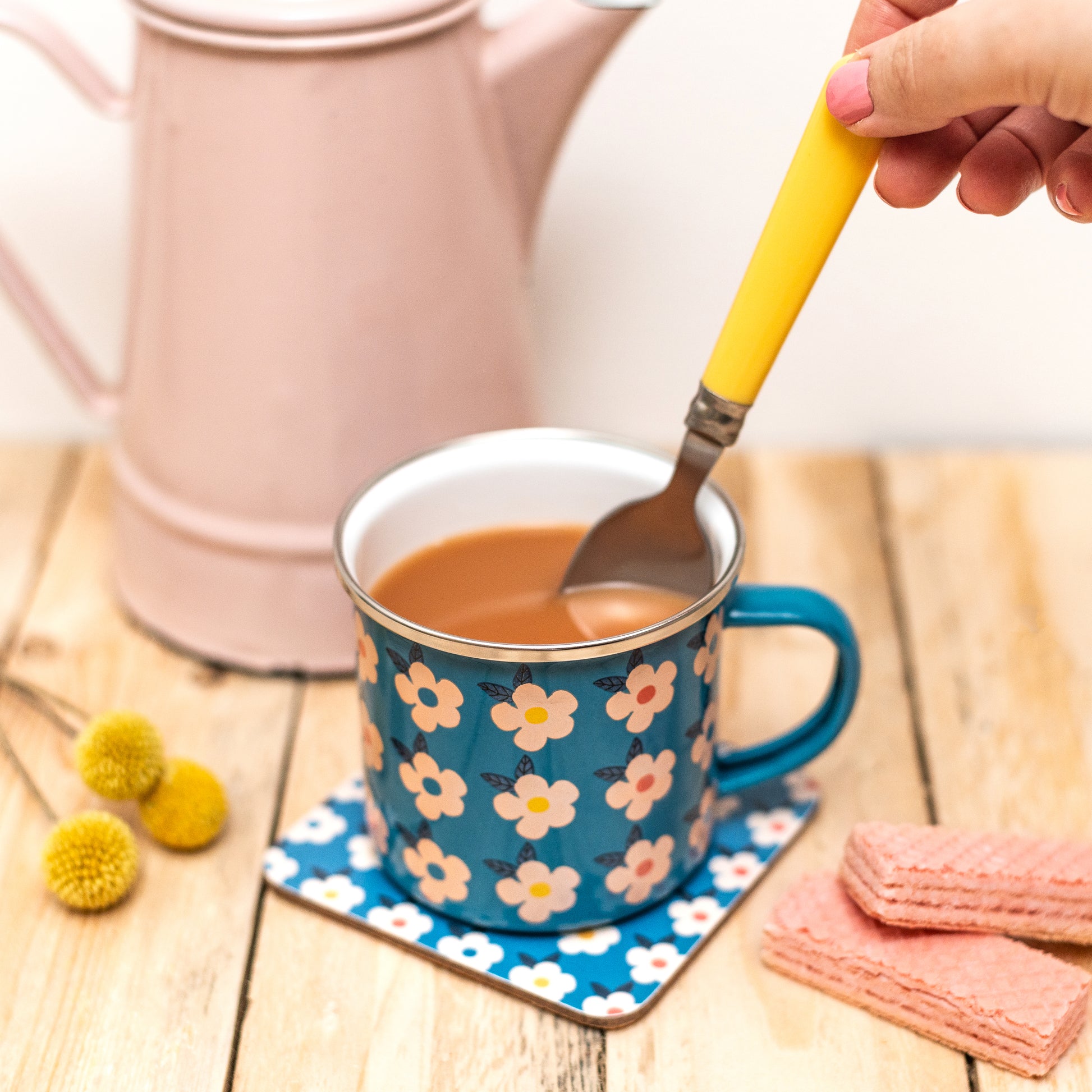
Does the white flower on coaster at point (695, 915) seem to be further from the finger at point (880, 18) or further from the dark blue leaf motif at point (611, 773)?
the finger at point (880, 18)

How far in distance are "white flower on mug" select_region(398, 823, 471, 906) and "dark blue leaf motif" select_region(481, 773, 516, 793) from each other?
0.14 ft

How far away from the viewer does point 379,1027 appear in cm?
50

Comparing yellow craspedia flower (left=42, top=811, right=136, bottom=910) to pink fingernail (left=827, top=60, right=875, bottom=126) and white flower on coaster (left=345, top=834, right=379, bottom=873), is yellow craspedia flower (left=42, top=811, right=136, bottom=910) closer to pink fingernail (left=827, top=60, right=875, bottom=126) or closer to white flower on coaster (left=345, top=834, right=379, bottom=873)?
white flower on coaster (left=345, top=834, right=379, bottom=873)

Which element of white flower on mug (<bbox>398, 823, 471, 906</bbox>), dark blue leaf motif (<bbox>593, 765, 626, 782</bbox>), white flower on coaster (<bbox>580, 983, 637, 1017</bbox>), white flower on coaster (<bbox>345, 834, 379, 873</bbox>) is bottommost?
white flower on coaster (<bbox>345, 834, 379, 873</bbox>)

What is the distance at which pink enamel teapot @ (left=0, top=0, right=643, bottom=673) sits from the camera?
1.89 feet

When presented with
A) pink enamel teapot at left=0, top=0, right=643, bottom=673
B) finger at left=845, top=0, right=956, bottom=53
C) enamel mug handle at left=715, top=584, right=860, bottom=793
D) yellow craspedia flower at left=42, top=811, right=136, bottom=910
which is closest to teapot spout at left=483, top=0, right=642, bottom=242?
pink enamel teapot at left=0, top=0, right=643, bottom=673

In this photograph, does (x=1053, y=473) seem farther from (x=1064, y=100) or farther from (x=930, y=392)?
(x=1064, y=100)

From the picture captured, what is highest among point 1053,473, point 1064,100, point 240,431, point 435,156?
point 1064,100

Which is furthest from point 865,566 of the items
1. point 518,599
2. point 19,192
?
point 19,192

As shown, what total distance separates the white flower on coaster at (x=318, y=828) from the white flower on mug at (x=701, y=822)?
15 cm

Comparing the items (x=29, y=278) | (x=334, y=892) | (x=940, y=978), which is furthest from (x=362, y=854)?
(x=29, y=278)

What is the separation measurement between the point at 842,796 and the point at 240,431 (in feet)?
1.03

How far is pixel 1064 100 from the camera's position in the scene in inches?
15.9

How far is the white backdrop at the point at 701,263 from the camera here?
2.54 ft
